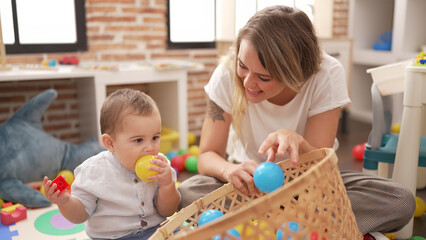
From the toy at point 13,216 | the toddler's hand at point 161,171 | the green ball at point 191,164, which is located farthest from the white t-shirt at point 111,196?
the green ball at point 191,164

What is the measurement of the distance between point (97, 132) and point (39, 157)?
0.37 metres

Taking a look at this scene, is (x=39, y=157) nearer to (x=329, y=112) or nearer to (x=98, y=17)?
(x=98, y=17)

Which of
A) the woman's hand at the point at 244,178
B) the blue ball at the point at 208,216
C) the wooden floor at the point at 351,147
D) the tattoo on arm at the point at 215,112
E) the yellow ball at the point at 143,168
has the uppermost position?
the tattoo on arm at the point at 215,112

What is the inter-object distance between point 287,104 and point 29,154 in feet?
3.87

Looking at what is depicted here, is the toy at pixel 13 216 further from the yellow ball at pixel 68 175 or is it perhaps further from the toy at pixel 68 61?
the toy at pixel 68 61

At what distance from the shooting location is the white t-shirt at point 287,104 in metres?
1.26

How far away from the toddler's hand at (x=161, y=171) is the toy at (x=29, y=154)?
89 centimetres

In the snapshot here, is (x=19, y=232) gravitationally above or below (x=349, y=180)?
below

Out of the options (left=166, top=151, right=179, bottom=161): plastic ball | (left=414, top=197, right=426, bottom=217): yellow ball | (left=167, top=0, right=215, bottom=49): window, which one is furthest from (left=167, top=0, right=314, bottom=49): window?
(left=414, top=197, right=426, bottom=217): yellow ball

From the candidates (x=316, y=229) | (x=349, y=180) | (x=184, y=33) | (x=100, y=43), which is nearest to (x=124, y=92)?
(x=316, y=229)

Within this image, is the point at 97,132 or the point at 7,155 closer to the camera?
the point at 7,155

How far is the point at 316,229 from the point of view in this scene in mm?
731

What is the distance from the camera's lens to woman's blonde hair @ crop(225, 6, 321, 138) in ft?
3.51

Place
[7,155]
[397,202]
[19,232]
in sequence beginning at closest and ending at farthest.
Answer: [397,202] < [19,232] < [7,155]
